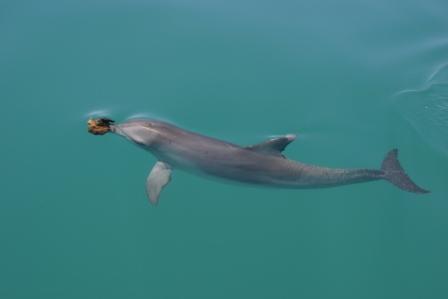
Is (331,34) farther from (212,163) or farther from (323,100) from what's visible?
(212,163)

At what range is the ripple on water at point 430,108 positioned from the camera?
8453 millimetres

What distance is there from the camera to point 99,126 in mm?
7332

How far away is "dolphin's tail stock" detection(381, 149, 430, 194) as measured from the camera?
291 inches

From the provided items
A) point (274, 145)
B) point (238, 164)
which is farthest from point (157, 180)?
point (274, 145)

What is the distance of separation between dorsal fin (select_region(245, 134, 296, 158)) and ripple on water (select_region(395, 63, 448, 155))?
103 inches

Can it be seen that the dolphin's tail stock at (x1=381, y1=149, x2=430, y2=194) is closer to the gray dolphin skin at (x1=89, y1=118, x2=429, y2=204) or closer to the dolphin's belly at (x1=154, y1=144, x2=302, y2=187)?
the gray dolphin skin at (x1=89, y1=118, x2=429, y2=204)

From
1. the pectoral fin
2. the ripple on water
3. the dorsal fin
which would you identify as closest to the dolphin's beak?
the pectoral fin

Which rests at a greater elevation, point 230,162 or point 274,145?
point 274,145

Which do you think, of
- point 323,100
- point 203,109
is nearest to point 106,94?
point 203,109

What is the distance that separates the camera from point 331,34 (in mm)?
9875

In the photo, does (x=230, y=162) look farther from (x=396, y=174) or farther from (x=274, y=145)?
(x=396, y=174)

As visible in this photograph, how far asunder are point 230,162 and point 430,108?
357 centimetres

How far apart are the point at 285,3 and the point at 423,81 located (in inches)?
107

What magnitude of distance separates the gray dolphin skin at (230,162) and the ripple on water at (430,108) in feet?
4.10
